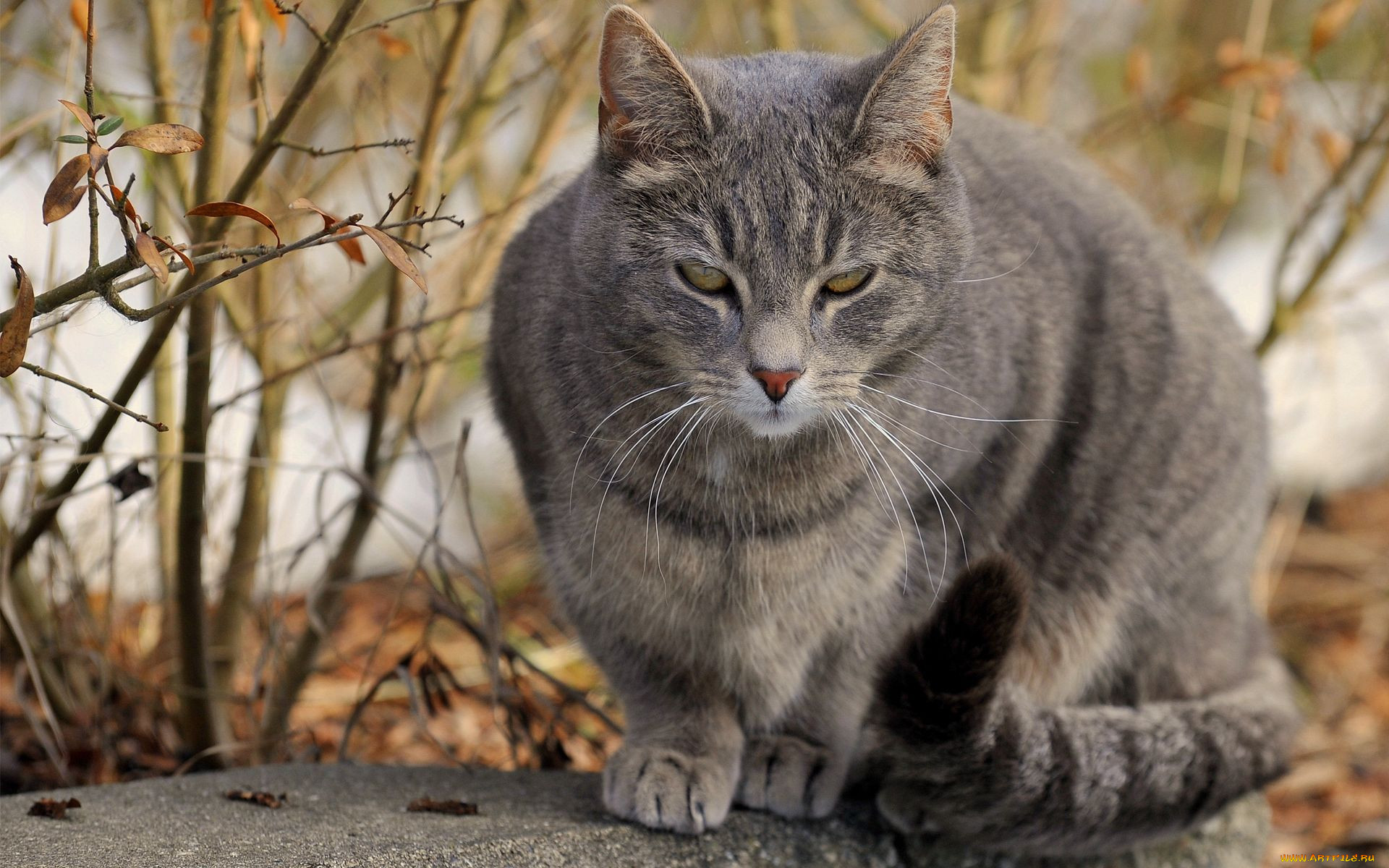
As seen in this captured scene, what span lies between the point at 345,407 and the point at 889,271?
3382mm

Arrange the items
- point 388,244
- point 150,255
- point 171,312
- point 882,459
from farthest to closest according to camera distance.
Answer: point 882,459
point 171,312
point 388,244
point 150,255

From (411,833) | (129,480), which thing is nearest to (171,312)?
(129,480)

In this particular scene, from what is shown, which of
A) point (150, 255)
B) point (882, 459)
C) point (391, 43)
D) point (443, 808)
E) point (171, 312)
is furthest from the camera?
point (391, 43)

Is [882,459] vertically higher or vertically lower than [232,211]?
lower

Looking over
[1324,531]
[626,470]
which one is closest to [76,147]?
[626,470]

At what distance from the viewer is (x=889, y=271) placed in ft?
7.27

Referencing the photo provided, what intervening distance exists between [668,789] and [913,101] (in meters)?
1.29

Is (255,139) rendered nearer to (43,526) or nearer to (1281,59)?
(43,526)

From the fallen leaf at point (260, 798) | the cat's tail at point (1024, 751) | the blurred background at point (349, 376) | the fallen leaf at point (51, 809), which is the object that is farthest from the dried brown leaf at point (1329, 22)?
the fallen leaf at point (51, 809)

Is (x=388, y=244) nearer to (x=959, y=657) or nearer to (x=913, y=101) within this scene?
(x=913, y=101)

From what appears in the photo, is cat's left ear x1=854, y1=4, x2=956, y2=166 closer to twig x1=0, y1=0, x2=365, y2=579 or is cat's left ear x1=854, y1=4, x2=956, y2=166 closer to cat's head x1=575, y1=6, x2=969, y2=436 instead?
cat's head x1=575, y1=6, x2=969, y2=436

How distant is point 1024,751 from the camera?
2311 mm

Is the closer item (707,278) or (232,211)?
(232,211)

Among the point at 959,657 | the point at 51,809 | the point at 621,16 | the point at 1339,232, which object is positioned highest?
the point at 621,16
